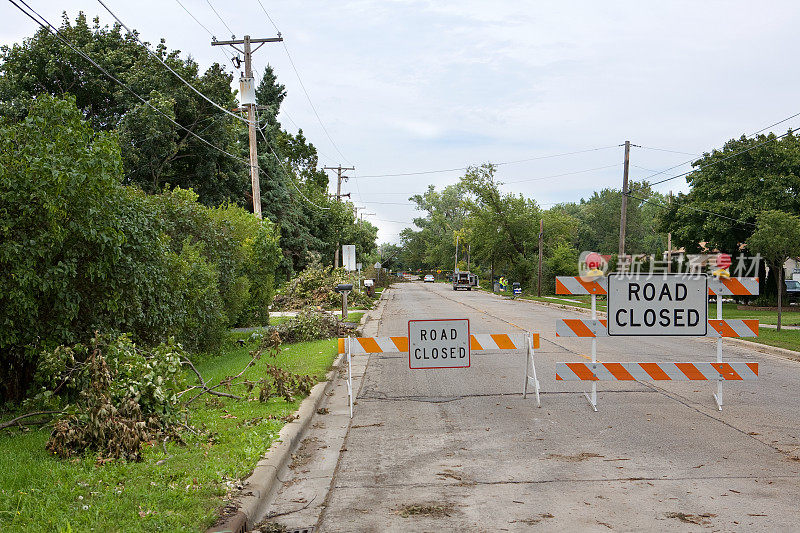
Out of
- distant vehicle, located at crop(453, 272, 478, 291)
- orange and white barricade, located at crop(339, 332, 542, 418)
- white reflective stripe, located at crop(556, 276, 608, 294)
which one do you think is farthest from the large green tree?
distant vehicle, located at crop(453, 272, 478, 291)

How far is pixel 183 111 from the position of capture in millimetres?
31422

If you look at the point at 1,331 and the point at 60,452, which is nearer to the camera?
Answer: the point at 60,452

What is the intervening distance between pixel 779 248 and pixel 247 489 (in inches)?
779

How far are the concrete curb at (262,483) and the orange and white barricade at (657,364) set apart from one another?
3.29 metres

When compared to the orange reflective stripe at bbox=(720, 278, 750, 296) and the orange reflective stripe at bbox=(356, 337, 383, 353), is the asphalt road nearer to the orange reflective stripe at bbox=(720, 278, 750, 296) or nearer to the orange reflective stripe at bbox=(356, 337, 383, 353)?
the orange reflective stripe at bbox=(356, 337, 383, 353)

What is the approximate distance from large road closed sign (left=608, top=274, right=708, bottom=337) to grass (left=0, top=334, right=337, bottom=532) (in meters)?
4.27

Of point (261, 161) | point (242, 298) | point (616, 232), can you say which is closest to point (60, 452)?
point (242, 298)

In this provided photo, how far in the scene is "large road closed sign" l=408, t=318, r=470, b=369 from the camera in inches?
353

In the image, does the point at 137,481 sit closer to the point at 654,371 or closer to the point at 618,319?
the point at 618,319

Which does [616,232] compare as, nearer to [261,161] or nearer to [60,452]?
[261,161]

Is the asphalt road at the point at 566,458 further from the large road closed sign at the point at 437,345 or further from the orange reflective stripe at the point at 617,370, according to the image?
the large road closed sign at the point at 437,345

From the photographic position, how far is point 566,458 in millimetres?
6770

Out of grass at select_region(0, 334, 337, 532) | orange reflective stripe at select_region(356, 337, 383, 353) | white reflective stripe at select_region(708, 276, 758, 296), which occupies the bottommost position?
grass at select_region(0, 334, 337, 532)

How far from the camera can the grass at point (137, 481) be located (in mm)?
4742
